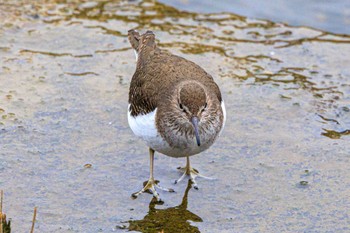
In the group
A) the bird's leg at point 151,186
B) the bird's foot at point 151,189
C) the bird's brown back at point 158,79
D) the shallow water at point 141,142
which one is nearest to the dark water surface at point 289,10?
the shallow water at point 141,142

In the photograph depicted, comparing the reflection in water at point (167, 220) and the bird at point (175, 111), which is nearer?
the reflection in water at point (167, 220)

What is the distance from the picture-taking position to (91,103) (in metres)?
7.84

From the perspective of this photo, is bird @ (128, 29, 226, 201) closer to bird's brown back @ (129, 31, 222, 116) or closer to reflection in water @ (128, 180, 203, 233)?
bird's brown back @ (129, 31, 222, 116)

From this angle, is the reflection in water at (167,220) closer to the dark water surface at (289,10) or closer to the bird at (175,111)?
the bird at (175,111)

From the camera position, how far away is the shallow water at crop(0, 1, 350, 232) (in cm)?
596

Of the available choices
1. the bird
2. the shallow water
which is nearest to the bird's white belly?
the bird

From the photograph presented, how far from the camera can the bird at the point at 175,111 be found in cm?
588

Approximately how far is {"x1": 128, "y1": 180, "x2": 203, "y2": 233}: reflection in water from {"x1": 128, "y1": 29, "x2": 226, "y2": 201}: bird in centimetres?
22

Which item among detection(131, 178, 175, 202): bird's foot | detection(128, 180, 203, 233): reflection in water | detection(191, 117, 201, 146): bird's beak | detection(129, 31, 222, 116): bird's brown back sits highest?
detection(129, 31, 222, 116): bird's brown back

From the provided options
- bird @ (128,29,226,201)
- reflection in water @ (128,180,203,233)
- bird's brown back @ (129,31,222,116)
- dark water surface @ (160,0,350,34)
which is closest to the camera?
reflection in water @ (128,180,203,233)

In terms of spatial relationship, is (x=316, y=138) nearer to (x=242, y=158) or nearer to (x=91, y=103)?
(x=242, y=158)

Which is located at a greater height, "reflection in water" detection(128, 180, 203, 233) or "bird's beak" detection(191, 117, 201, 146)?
"bird's beak" detection(191, 117, 201, 146)

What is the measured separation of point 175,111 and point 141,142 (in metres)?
1.28

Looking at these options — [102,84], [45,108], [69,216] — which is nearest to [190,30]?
[102,84]
